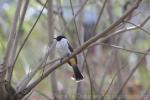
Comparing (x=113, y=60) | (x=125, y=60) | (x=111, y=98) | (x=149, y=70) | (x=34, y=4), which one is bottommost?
(x=149, y=70)

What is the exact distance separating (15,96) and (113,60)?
153cm

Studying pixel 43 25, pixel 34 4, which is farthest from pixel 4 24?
pixel 34 4

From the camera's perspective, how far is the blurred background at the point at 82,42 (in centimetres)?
344

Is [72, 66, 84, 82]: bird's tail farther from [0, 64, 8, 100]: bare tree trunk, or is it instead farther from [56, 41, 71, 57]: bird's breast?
[0, 64, 8, 100]: bare tree trunk

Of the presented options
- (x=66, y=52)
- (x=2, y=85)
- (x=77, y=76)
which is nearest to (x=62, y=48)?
(x=66, y=52)

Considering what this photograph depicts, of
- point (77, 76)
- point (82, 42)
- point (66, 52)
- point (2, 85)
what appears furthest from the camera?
point (82, 42)

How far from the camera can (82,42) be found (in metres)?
3.21

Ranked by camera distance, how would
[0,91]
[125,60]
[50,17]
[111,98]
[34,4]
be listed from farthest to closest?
[125,60], [34,4], [111,98], [50,17], [0,91]

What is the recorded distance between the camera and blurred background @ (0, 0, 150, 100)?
344 cm

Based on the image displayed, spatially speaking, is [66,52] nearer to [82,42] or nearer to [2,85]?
[82,42]

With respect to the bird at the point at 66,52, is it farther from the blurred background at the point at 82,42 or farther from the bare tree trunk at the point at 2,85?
the bare tree trunk at the point at 2,85

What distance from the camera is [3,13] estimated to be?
5086 millimetres

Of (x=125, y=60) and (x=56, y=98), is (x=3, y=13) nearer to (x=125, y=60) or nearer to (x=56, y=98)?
(x=125, y=60)

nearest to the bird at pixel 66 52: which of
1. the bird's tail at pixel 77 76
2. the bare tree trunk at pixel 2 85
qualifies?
the bird's tail at pixel 77 76
